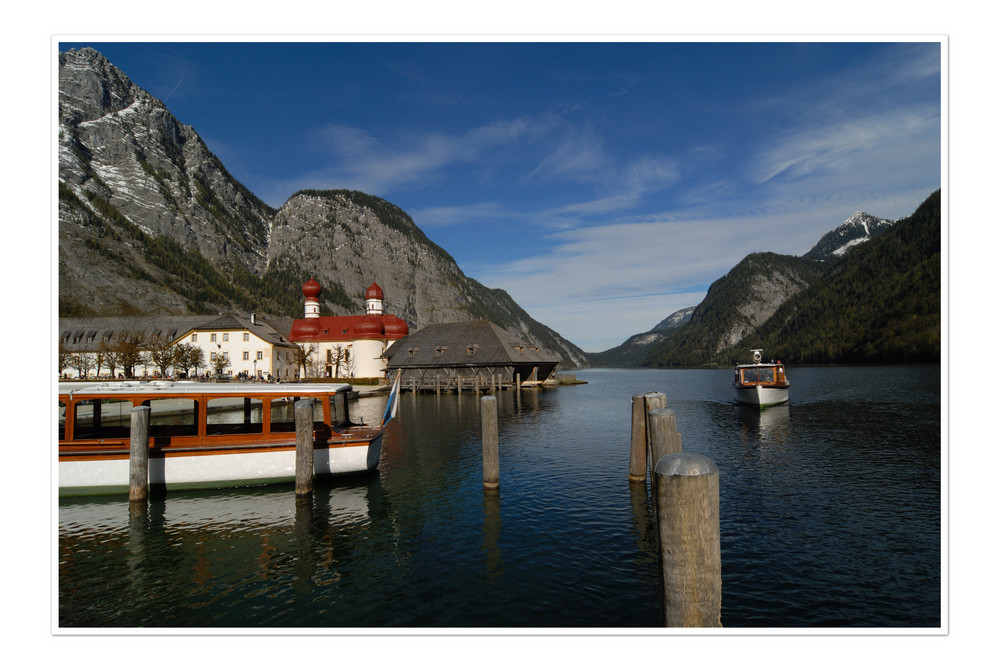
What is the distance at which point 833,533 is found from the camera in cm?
1172

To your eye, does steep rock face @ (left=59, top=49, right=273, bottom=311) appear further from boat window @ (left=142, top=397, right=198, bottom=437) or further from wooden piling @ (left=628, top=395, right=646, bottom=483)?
wooden piling @ (left=628, top=395, right=646, bottom=483)

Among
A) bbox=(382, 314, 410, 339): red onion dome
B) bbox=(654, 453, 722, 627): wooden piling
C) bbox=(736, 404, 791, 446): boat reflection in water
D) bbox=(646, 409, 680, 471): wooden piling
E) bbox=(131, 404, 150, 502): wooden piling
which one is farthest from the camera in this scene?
bbox=(382, 314, 410, 339): red onion dome

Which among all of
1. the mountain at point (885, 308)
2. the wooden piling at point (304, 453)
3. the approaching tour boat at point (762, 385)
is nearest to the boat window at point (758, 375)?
the approaching tour boat at point (762, 385)

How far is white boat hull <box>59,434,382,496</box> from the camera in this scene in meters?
16.0

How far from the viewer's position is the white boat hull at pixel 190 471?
15961 mm

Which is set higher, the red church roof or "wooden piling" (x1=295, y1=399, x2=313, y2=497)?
the red church roof

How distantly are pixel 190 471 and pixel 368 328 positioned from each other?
62562mm

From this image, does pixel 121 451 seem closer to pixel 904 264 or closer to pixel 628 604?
pixel 628 604

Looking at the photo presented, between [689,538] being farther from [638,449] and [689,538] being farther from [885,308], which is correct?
[885,308]

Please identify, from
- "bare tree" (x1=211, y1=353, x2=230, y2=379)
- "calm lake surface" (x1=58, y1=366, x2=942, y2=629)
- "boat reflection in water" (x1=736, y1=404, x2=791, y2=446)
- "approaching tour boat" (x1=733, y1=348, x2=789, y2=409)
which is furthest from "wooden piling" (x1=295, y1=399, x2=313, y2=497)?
"bare tree" (x1=211, y1=353, x2=230, y2=379)

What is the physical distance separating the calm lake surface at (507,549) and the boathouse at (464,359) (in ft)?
140

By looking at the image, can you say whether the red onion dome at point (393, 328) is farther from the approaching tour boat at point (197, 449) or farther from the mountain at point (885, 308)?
the mountain at point (885, 308)

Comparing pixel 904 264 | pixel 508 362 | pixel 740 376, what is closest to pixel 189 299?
pixel 508 362

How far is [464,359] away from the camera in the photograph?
65.9m
